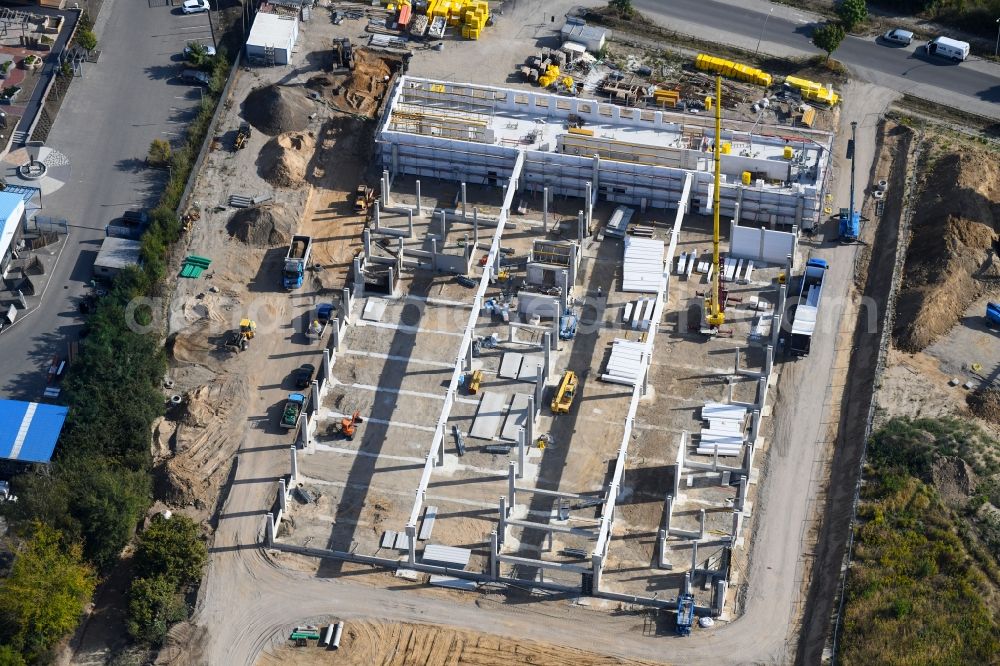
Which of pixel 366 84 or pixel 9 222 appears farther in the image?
pixel 366 84

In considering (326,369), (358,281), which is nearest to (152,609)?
(326,369)

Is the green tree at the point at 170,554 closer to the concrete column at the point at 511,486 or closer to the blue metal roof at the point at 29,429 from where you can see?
the blue metal roof at the point at 29,429

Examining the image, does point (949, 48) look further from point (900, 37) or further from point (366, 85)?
point (366, 85)

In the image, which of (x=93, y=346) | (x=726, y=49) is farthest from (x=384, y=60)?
(x=93, y=346)

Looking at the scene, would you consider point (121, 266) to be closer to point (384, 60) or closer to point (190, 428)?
point (190, 428)

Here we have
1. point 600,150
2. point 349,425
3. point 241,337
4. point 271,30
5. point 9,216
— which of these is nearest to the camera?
point 349,425

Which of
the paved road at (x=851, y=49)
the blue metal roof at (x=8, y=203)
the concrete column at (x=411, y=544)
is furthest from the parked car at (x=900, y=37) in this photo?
the blue metal roof at (x=8, y=203)

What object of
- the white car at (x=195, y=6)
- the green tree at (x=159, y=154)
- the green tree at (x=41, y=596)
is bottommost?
the green tree at (x=41, y=596)
